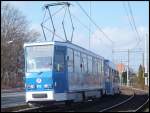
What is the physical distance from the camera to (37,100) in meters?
26.0

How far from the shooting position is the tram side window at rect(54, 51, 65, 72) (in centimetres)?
2638

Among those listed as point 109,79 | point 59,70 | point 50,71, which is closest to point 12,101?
point 109,79

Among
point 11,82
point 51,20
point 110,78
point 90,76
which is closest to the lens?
point 51,20

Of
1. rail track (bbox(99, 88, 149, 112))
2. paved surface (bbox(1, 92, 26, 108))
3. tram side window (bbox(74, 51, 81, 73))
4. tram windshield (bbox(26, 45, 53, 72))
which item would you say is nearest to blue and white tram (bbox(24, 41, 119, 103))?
tram windshield (bbox(26, 45, 53, 72))

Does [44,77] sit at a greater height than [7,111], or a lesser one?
greater

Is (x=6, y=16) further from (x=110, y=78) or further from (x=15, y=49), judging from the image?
(x=110, y=78)

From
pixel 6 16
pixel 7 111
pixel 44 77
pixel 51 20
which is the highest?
pixel 6 16

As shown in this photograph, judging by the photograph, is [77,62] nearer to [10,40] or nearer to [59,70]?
[59,70]

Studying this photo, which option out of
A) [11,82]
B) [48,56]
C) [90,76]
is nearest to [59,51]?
[48,56]

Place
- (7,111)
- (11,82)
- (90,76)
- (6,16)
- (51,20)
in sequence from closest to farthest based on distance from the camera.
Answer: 1. (7,111)
2. (51,20)
3. (90,76)
4. (6,16)
5. (11,82)

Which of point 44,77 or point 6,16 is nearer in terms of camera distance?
point 44,77

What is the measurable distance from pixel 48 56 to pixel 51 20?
2986 mm

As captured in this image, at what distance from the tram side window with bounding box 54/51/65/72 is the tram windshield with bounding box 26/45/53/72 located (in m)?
0.28

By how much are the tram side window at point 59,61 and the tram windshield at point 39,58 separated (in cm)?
28
